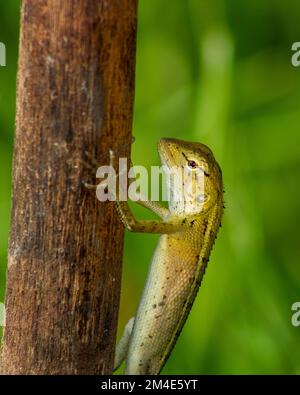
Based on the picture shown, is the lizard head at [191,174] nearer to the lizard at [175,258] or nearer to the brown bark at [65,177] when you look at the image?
the lizard at [175,258]

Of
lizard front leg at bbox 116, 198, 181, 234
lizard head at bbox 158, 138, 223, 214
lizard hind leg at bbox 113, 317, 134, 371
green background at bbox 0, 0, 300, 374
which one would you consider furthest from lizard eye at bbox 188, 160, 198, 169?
green background at bbox 0, 0, 300, 374

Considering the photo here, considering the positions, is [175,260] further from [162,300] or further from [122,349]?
[122,349]

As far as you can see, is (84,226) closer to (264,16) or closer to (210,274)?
(210,274)

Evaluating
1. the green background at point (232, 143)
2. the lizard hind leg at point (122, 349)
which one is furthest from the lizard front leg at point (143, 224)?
the green background at point (232, 143)

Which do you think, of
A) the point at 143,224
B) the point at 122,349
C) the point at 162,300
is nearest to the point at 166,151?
the point at 143,224

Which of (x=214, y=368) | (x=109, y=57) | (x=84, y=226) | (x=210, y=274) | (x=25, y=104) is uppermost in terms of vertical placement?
(x=109, y=57)

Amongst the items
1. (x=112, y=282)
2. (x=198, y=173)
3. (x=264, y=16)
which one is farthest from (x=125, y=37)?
(x=264, y=16)
